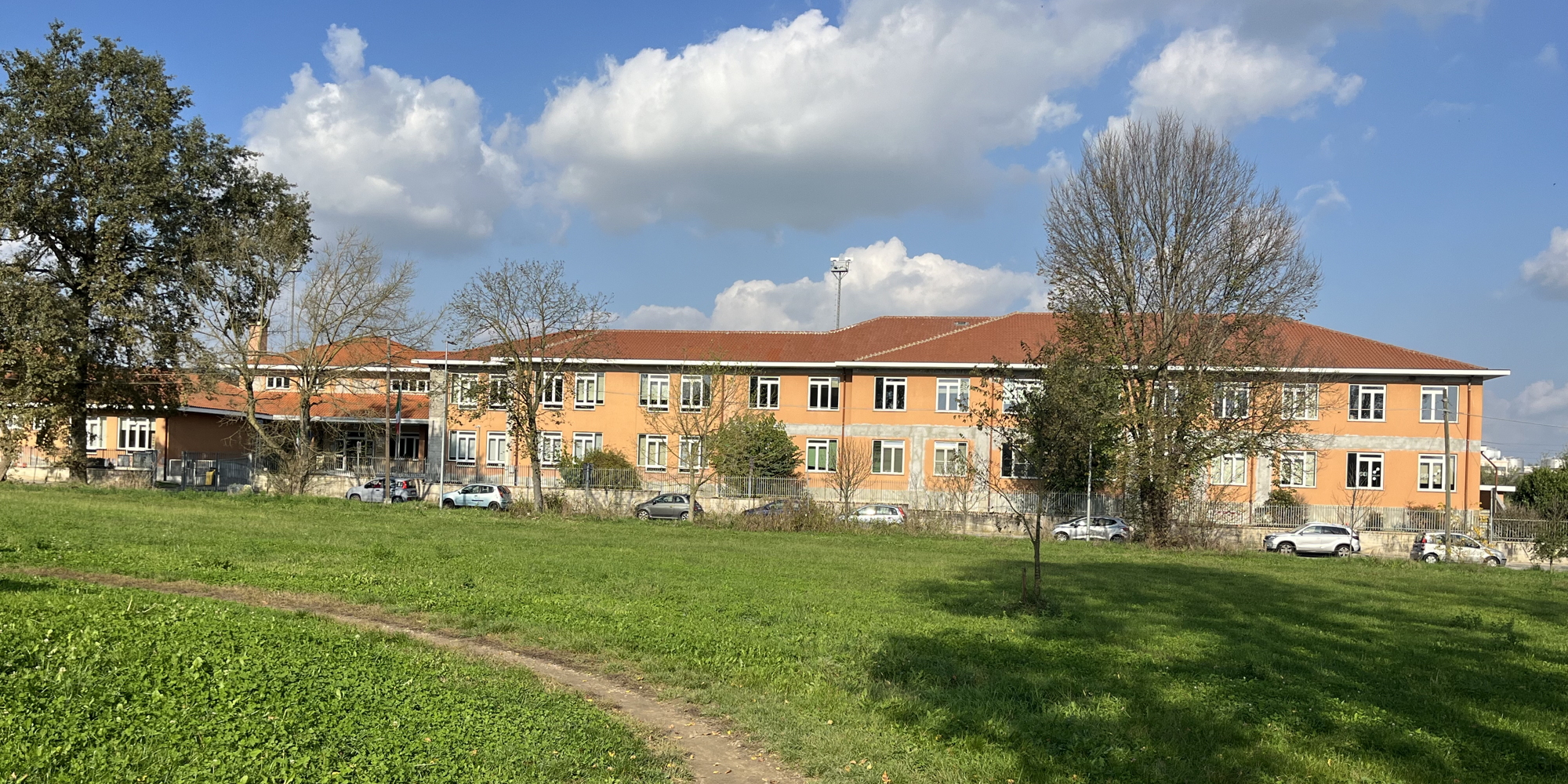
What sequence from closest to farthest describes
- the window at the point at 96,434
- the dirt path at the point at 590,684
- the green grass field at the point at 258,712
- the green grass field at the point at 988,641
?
the green grass field at the point at 258,712 → the dirt path at the point at 590,684 → the green grass field at the point at 988,641 → the window at the point at 96,434

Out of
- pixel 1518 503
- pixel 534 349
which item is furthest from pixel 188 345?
pixel 1518 503

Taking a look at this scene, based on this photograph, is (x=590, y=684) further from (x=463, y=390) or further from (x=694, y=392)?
(x=694, y=392)

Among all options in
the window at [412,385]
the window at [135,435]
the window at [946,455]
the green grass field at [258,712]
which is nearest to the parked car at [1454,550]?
the window at [946,455]

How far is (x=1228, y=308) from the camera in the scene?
33281 mm

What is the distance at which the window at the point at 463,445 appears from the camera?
50.5 m

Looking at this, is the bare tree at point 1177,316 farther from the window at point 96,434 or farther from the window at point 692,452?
the window at point 96,434

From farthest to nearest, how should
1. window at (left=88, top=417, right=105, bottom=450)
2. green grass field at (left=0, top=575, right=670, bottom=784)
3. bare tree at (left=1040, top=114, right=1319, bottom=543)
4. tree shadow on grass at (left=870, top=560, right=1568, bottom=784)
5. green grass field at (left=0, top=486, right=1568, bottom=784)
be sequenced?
window at (left=88, top=417, right=105, bottom=450)
bare tree at (left=1040, top=114, right=1319, bottom=543)
green grass field at (left=0, top=486, right=1568, bottom=784)
tree shadow on grass at (left=870, top=560, right=1568, bottom=784)
green grass field at (left=0, top=575, right=670, bottom=784)

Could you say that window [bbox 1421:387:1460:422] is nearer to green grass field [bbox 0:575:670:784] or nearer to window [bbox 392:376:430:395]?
window [bbox 392:376:430:395]

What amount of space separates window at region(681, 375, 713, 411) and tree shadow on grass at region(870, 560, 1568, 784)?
2834 centimetres

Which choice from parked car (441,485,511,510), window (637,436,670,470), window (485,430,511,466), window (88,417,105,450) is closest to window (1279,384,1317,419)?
window (637,436,670,470)

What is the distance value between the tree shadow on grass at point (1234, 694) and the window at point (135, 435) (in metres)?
52.9

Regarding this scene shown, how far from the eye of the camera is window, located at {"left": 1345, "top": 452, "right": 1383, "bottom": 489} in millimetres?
44469

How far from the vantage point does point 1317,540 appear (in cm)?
3697

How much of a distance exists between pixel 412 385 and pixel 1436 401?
50.5m
